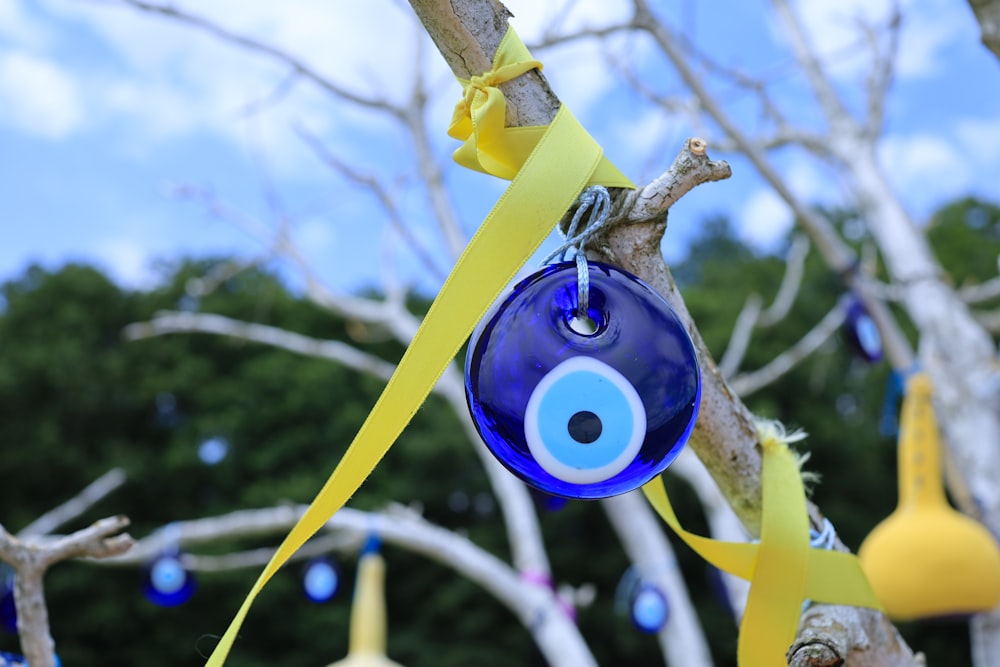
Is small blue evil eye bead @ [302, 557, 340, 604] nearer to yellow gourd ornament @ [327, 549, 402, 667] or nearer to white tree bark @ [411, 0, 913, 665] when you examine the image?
yellow gourd ornament @ [327, 549, 402, 667]

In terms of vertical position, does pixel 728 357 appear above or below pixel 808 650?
above

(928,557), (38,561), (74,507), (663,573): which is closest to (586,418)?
(38,561)

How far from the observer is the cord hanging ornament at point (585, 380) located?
0.59m

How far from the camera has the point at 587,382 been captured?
0.59 m

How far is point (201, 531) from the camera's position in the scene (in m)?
2.66

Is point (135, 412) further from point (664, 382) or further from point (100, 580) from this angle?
point (664, 382)

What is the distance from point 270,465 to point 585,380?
22.9ft

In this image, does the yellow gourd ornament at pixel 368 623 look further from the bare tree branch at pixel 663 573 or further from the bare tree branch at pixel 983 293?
the bare tree branch at pixel 983 293

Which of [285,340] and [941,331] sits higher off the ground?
[285,340]

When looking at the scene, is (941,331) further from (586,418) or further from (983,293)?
(586,418)

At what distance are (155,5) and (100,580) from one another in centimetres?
546

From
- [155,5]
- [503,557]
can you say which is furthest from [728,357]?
[503,557]

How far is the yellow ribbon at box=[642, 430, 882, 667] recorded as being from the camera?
754mm

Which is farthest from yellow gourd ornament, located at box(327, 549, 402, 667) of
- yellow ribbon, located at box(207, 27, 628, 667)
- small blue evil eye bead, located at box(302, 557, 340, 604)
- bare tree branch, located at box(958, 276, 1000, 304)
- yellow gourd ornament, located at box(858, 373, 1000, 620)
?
bare tree branch, located at box(958, 276, 1000, 304)
